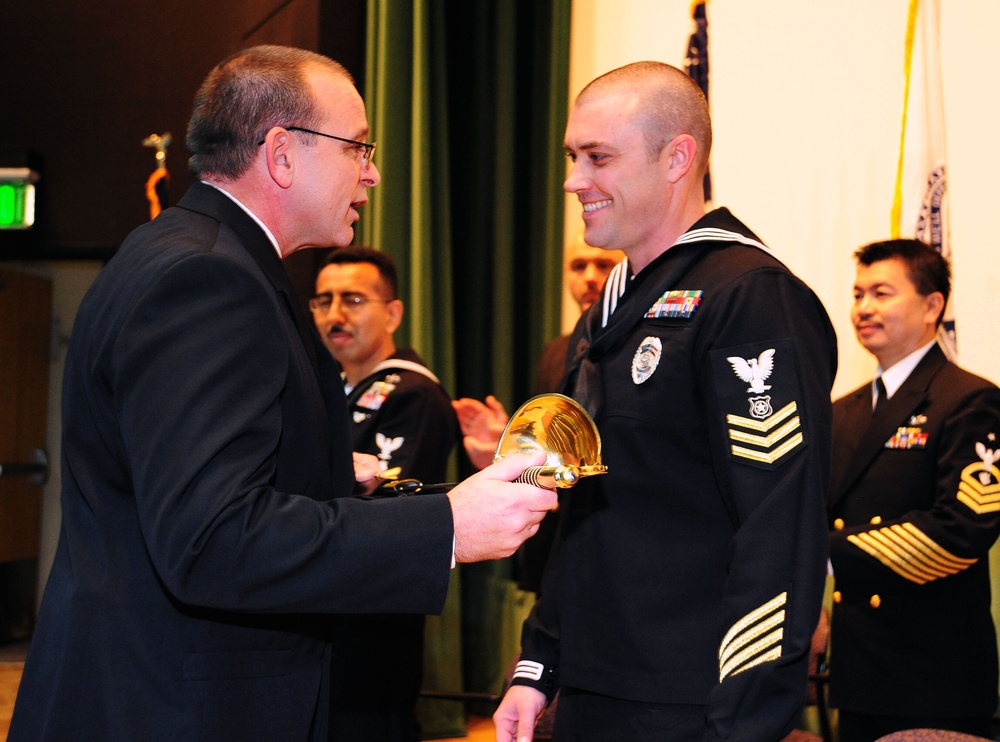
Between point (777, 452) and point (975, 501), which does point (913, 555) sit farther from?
point (777, 452)

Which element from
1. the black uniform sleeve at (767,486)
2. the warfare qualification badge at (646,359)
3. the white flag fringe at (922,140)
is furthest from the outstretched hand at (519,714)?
the white flag fringe at (922,140)

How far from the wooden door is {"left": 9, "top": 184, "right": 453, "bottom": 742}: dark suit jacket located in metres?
5.81

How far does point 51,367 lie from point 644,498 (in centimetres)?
634

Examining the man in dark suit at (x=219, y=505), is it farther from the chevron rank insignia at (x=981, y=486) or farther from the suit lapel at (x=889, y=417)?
the suit lapel at (x=889, y=417)

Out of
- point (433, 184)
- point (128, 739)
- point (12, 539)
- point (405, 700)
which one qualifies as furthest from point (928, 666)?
point (12, 539)

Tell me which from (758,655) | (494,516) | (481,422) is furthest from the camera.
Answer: (481,422)

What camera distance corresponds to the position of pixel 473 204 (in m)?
5.45

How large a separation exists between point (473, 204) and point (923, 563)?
313cm

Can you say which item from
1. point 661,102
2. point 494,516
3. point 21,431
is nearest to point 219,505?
point 494,516

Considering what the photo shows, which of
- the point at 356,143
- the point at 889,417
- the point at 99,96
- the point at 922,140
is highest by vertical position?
the point at 99,96

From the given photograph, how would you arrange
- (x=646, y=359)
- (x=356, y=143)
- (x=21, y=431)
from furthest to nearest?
(x=21, y=431) < (x=646, y=359) < (x=356, y=143)

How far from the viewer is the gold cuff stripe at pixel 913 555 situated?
116 inches

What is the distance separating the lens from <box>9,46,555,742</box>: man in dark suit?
1.31 meters

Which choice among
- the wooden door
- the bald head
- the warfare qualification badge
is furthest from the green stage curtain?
the warfare qualification badge
